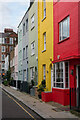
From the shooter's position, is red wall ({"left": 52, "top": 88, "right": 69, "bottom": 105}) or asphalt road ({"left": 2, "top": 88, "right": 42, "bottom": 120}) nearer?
asphalt road ({"left": 2, "top": 88, "right": 42, "bottom": 120})

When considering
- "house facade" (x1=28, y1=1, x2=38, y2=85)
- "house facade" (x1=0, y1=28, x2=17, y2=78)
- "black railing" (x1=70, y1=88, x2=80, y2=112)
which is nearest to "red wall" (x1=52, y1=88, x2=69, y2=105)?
"black railing" (x1=70, y1=88, x2=80, y2=112)

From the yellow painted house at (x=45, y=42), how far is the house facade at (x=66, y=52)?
116cm

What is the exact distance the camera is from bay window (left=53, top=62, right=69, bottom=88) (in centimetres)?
1204

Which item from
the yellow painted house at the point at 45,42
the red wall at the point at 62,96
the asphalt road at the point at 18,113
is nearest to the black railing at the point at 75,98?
the red wall at the point at 62,96

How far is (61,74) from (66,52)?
1449mm

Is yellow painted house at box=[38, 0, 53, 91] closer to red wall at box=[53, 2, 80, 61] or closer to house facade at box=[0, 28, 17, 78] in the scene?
red wall at box=[53, 2, 80, 61]

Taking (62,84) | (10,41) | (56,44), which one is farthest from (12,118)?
(10,41)

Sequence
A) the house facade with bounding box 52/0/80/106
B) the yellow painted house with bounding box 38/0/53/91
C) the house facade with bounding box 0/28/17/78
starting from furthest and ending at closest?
the house facade with bounding box 0/28/17/78 → the yellow painted house with bounding box 38/0/53/91 → the house facade with bounding box 52/0/80/106

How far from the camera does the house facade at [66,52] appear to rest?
427 inches

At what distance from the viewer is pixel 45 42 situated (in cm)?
1694

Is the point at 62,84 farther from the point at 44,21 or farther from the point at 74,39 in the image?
the point at 44,21

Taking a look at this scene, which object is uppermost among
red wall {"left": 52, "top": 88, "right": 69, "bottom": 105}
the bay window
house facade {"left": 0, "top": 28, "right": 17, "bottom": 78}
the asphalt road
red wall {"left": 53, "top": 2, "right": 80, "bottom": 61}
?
house facade {"left": 0, "top": 28, "right": 17, "bottom": 78}

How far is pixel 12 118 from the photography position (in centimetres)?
866

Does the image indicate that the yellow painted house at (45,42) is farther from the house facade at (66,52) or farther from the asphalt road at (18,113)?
the asphalt road at (18,113)
